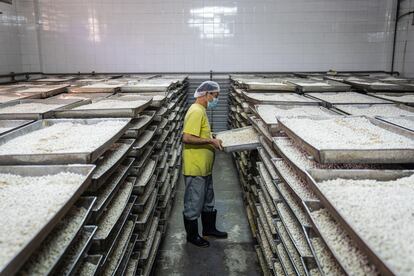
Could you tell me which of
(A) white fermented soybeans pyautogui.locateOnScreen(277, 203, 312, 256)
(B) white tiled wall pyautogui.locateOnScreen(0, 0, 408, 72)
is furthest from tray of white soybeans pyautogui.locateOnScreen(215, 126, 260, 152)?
(B) white tiled wall pyautogui.locateOnScreen(0, 0, 408, 72)

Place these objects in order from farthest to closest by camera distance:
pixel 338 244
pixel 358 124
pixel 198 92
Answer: pixel 198 92
pixel 358 124
pixel 338 244

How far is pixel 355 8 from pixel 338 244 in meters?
7.09

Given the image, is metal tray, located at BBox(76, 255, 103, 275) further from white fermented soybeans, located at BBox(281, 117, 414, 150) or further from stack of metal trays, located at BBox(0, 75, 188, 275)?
white fermented soybeans, located at BBox(281, 117, 414, 150)

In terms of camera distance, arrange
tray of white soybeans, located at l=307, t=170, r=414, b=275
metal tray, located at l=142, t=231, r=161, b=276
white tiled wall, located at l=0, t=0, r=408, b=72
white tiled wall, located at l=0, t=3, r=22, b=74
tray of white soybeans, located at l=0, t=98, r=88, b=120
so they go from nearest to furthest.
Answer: tray of white soybeans, located at l=307, t=170, r=414, b=275 → metal tray, located at l=142, t=231, r=161, b=276 → tray of white soybeans, located at l=0, t=98, r=88, b=120 → white tiled wall, located at l=0, t=3, r=22, b=74 → white tiled wall, located at l=0, t=0, r=408, b=72

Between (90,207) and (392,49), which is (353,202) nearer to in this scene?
(90,207)

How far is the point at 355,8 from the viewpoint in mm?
7223

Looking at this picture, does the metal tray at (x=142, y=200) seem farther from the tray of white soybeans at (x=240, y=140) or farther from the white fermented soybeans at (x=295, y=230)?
the white fermented soybeans at (x=295, y=230)

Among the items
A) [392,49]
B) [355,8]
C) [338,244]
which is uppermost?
[355,8]

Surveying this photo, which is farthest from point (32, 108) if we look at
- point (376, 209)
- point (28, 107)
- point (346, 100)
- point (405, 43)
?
point (405, 43)

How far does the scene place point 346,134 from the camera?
2.24 meters

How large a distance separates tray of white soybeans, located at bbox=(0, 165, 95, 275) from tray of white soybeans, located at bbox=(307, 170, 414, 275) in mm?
957

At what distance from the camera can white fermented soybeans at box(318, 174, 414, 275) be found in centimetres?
101

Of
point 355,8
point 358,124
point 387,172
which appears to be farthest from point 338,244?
point 355,8

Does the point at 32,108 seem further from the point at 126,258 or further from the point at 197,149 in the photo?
the point at 126,258
